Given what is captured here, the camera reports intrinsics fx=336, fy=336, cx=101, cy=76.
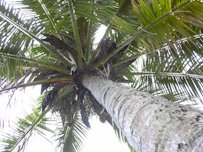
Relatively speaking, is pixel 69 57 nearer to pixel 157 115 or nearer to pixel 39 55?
pixel 39 55

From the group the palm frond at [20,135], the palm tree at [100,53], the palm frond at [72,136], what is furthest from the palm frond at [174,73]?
the palm frond at [20,135]

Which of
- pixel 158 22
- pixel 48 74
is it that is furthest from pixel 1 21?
pixel 158 22

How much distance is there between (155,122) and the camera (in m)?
1.97

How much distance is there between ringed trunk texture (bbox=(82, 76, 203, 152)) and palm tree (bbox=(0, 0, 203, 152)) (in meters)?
0.03

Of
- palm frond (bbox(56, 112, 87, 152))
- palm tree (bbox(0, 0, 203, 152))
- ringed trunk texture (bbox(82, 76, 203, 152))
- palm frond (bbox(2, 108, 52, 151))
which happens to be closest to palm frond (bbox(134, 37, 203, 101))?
palm tree (bbox(0, 0, 203, 152))

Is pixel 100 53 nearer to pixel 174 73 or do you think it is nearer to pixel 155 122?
pixel 174 73

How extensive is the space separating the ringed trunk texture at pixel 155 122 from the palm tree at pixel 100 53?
0.11 feet

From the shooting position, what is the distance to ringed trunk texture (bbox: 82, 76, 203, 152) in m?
1.52

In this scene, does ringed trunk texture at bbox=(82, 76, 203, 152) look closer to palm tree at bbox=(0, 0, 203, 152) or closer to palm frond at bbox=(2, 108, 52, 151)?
palm tree at bbox=(0, 0, 203, 152)

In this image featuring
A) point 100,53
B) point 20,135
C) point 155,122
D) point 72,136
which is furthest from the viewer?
point 72,136

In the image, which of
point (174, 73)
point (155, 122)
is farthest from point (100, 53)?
point (155, 122)

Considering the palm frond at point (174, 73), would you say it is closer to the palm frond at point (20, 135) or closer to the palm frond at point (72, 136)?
the palm frond at point (72, 136)

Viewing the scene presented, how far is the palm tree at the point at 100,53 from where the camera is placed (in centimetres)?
315

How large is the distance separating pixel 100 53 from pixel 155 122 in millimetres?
Answer: 2680
